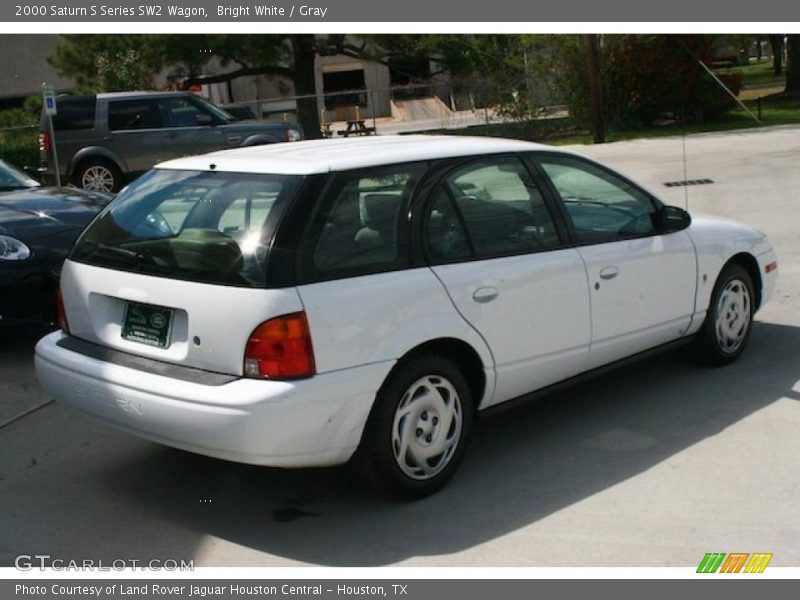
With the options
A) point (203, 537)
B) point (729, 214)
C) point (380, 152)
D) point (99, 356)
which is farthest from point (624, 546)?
point (729, 214)

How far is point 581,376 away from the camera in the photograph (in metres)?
5.45

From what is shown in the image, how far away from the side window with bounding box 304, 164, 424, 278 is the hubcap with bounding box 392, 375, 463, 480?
0.60m

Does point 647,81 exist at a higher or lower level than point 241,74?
lower

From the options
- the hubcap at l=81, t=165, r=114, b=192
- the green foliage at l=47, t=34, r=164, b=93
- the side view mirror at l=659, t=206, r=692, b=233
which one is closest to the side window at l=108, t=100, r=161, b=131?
the hubcap at l=81, t=165, r=114, b=192

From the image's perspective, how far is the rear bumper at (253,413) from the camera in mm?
4098

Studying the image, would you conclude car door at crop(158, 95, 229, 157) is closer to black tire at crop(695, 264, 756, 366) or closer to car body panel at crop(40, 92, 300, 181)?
car body panel at crop(40, 92, 300, 181)

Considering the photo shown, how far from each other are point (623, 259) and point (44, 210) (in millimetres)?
4537

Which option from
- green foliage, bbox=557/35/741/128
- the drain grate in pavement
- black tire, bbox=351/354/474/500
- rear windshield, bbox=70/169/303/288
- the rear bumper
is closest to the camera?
the rear bumper

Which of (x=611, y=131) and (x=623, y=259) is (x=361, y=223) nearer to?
(x=623, y=259)

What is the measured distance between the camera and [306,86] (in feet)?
97.0

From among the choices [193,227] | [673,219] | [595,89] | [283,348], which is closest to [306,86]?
[595,89]

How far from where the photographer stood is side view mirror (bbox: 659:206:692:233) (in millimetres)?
5891

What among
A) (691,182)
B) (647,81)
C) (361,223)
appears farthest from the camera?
(647,81)

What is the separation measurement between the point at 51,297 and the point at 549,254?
12.2ft
